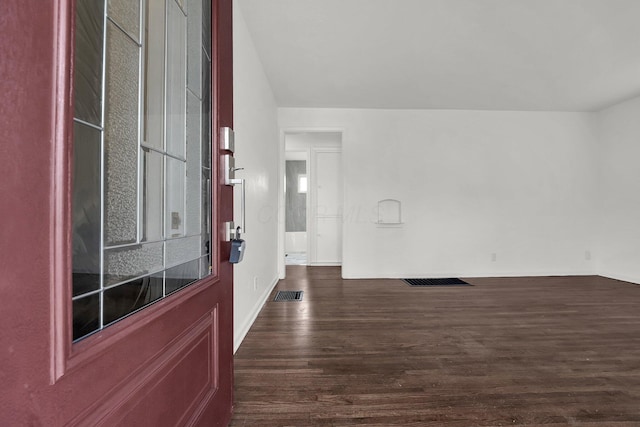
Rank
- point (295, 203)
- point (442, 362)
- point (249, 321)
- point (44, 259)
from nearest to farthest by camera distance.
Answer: point (44, 259) → point (442, 362) → point (249, 321) → point (295, 203)

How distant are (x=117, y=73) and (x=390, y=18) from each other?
227 centimetres

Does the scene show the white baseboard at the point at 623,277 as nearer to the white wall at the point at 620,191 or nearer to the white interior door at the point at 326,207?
the white wall at the point at 620,191

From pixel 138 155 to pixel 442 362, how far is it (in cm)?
208

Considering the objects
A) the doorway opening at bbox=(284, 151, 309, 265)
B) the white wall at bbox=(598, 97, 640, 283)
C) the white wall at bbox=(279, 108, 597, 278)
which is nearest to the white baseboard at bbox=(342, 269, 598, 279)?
the white wall at bbox=(279, 108, 597, 278)

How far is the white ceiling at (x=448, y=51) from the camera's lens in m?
2.15

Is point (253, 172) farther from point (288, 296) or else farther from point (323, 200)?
point (323, 200)

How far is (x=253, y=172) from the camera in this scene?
2.57 m

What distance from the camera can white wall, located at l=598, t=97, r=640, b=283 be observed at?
12.7 feet

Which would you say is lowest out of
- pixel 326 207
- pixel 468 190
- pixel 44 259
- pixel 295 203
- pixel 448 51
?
pixel 44 259

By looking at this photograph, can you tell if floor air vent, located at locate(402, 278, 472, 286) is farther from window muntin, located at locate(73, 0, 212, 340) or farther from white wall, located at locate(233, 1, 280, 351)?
window muntin, located at locate(73, 0, 212, 340)

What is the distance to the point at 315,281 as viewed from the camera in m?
4.06

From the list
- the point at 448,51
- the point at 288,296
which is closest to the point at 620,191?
the point at 448,51

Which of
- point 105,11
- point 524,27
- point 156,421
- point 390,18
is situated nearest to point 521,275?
point 524,27

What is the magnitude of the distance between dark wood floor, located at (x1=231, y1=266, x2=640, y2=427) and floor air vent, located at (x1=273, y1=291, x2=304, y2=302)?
0.18m
